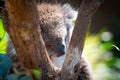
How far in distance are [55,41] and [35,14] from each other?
2.99 ft

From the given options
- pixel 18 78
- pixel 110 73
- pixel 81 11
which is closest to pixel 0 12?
pixel 81 11

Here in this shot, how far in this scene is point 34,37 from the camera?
163 centimetres

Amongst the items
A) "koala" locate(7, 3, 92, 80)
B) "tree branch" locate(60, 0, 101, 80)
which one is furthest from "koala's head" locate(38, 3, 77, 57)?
"tree branch" locate(60, 0, 101, 80)

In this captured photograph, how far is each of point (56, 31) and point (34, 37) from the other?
94cm

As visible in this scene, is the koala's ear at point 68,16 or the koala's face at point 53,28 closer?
the koala's face at point 53,28

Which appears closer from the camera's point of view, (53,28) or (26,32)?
(26,32)

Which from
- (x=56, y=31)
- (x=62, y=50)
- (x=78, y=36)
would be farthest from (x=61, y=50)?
(x=78, y=36)

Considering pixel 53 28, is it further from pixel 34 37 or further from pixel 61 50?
pixel 34 37

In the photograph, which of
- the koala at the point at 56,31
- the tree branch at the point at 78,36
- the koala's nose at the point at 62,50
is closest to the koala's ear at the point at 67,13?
the koala at the point at 56,31

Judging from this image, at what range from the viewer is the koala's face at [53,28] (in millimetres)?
2466

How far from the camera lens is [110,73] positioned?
8.54 ft

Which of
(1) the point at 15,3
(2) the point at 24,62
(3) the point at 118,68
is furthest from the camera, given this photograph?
(3) the point at 118,68

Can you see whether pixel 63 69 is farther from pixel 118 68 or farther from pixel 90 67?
pixel 118 68

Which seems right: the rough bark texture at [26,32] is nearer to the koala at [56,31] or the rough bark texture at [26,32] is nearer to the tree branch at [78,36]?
the tree branch at [78,36]
